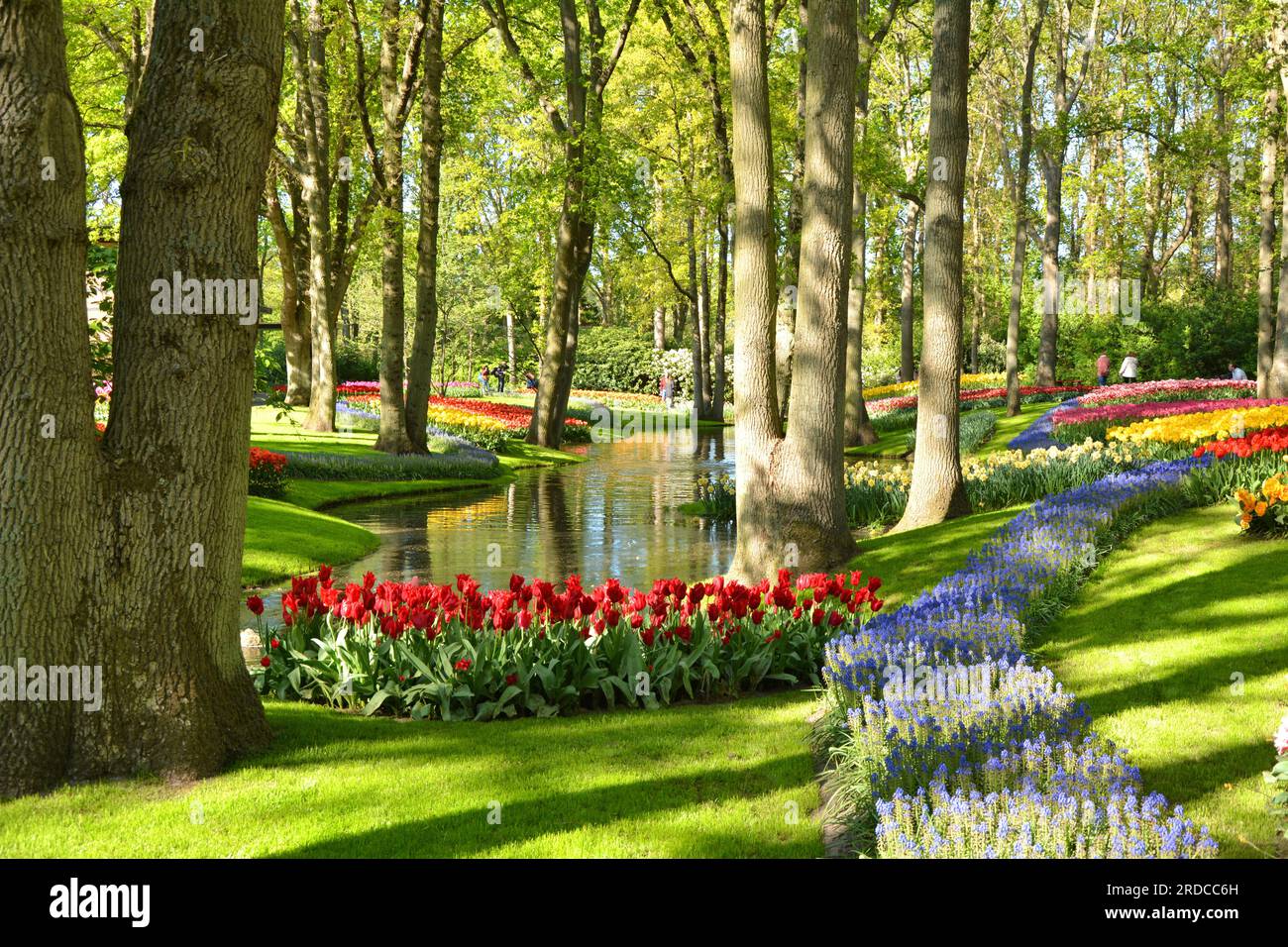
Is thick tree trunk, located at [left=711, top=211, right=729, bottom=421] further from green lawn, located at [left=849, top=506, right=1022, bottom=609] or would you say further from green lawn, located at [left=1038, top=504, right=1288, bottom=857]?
green lawn, located at [left=1038, top=504, right=1288, bottom=857]

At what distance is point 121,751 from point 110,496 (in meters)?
1.19

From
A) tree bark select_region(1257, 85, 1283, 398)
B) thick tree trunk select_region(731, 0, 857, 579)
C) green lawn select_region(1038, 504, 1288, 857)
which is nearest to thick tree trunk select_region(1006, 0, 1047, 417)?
tree bark select_region(1257, 85, 1283, 398)

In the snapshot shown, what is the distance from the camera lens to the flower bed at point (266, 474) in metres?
16.9

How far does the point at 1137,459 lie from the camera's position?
14.4m

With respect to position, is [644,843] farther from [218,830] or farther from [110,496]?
[110,496]

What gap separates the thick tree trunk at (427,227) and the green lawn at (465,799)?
16.6 meters

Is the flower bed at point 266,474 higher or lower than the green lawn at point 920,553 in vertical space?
higher

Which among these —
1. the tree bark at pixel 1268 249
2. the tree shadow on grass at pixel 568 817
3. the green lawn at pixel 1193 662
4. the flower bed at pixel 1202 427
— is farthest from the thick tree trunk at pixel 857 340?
the tree shadow on grass at pixel 568 817

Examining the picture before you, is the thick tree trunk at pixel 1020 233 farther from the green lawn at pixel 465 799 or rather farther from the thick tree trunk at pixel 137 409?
the thick tree trunk at pixel 137 409

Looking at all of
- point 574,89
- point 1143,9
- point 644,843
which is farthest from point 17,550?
point 1143,9

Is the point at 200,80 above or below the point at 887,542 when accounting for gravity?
above

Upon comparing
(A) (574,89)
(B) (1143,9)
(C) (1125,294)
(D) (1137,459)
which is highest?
(B) (1143,9)

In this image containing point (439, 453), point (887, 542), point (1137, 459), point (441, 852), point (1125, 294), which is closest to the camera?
point (441, 852)

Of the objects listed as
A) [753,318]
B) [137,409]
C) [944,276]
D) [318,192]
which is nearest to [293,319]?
[318,192]
